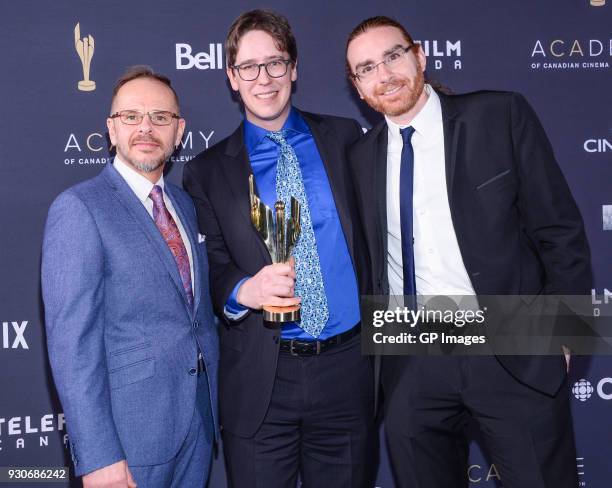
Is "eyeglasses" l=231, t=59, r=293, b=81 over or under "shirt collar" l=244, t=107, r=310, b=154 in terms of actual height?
over

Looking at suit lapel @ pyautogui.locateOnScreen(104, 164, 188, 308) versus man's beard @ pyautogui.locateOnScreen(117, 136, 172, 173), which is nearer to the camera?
suit lapel @ pyautogui.locateOnScreen(104, 164, 188, 308)

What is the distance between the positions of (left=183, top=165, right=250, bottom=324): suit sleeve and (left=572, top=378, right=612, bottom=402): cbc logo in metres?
2.00

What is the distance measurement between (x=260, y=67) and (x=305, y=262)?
0.76 m

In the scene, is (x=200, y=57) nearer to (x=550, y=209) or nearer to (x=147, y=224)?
(x=147, y=224)

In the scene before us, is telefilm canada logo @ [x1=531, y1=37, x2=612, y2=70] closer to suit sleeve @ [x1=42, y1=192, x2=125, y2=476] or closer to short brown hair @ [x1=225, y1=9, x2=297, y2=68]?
short brown hair @ [x1=225, y1=9, x2=297, y2=68]

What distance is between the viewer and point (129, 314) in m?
1.95

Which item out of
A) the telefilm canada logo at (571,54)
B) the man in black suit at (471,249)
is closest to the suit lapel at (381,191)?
the man in black suit at (471,249)

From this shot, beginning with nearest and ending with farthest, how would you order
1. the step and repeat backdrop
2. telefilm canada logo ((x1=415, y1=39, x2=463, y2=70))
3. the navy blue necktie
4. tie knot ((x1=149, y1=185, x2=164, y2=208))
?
the navy blue necktie < tie knot ((x1=149, y1=185, x2=164, y2=208)) < the step and repeat backdrop < telefilm canada logo ((x1=415, y1=39, x2=463, y2=70))

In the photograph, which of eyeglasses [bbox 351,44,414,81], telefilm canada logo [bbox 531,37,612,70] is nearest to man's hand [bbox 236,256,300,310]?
eyeglasses [bbox 351,44,414,81]

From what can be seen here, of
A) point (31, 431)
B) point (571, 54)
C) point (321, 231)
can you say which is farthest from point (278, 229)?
point (571, 54)

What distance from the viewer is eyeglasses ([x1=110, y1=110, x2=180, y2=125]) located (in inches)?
86.0

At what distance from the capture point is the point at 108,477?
1827 millimetres

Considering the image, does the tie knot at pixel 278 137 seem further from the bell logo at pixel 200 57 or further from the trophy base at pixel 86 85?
the trophy base at pixel 86 85

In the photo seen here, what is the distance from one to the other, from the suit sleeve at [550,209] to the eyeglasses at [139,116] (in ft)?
4.12
